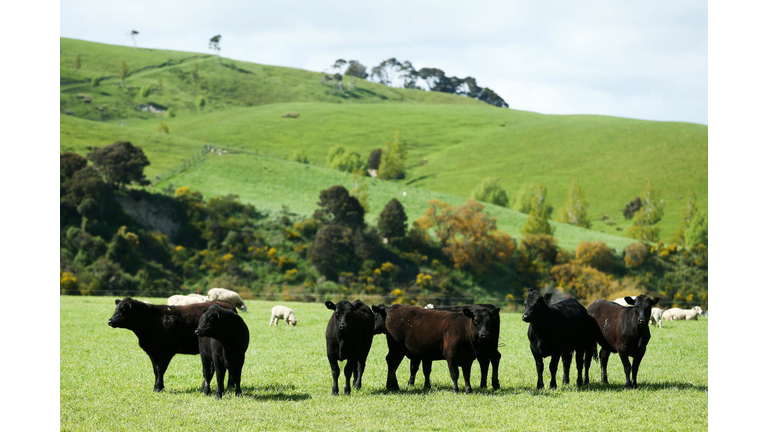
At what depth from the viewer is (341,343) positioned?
47.4 ft

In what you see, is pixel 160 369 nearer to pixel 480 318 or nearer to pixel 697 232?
pixel 480 318

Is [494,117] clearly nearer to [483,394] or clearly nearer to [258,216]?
[258,216]

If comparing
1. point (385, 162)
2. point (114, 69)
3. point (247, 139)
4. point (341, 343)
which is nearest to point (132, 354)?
point (341, 343)

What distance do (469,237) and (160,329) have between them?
Answer: 59479 millimetres

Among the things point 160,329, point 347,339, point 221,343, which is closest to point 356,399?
point 347,339

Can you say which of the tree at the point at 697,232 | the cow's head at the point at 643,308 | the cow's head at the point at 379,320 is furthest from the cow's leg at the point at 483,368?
the tree at the point at 697,232

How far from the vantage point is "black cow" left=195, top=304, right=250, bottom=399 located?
1336 cm

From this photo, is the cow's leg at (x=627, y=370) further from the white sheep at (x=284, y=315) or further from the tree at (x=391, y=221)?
the tree at (x=391, y=221)

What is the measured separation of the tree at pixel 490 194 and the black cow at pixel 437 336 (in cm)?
10187

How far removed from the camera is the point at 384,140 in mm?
159250

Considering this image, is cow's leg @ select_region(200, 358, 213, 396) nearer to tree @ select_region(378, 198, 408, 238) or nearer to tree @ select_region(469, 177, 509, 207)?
tree @ select_region(378, 198, 408, 238)

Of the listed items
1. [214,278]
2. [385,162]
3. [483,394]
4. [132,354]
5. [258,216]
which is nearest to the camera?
[483,394]

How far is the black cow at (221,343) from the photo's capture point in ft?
43.8
